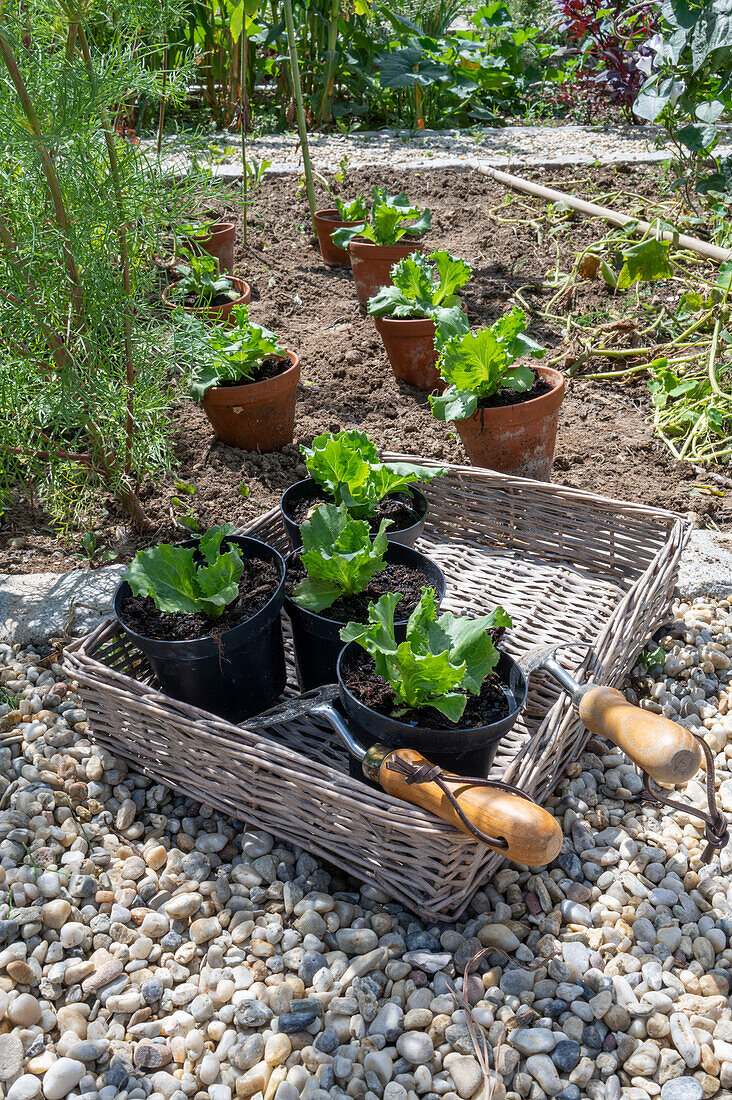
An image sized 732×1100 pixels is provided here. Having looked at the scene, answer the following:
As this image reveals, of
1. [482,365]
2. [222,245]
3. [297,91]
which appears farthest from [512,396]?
[297,91]

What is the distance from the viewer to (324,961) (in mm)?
1371

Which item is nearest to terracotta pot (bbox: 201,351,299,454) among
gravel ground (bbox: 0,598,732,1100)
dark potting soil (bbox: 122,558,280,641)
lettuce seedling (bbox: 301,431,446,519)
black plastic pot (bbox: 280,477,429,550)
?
black plastic pot (bbox: 280,477,429,550)

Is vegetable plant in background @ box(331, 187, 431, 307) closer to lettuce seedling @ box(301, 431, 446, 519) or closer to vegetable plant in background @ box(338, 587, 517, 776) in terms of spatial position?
lettuce seedling @ box(301, 431, 446, 519)

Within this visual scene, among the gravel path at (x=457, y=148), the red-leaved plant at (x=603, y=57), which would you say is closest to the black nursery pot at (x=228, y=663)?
the gravel path at (x=457, y=148)

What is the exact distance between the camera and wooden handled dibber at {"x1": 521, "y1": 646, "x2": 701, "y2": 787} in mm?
1217

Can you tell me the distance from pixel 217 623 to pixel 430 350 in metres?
1.79

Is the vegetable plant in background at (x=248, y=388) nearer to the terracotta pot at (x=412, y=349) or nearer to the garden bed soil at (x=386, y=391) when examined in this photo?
the garden bed soil at (x=386, y=391)

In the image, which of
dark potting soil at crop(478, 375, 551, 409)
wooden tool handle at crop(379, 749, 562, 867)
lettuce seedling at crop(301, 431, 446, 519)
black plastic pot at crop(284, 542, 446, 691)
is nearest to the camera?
wooden tool handle at crop(379, 749, 562, 867)

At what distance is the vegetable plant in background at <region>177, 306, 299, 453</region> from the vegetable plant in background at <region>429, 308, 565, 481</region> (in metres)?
0.53

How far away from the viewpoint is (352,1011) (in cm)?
129

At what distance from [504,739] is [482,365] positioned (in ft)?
3.72

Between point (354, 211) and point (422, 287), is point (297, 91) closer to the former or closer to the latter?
point (354, 211)

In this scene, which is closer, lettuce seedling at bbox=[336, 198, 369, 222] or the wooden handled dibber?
the wooden handled dibber

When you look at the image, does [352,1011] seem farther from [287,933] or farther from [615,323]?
[615,323]
